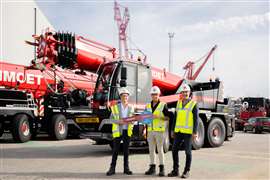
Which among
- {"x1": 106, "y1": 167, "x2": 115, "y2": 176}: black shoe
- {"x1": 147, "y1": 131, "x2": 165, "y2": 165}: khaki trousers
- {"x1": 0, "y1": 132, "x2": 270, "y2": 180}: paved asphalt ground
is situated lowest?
{"x1": 0, "y1": 132, "x2": 270, "y2": 180}: paved asphalt ground

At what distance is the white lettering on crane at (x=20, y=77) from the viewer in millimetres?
16658

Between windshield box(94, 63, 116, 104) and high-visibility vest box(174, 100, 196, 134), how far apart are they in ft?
11.1

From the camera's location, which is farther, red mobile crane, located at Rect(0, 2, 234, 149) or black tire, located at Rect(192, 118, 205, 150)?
black tire, located at Rect(192, 118, 205, 150)

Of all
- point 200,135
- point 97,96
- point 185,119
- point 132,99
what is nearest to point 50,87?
point 97,96

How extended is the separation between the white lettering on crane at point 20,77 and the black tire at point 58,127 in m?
2.12

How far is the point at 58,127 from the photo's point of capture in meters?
17.1

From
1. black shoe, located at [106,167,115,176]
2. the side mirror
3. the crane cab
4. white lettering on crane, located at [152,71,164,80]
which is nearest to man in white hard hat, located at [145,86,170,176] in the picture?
black shoe, located at [106,167,115,176]

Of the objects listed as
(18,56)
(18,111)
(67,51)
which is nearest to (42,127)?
(18,111)

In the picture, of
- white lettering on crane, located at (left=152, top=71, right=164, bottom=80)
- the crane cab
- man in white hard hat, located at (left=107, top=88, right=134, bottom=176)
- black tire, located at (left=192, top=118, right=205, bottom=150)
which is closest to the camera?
man in white hard hat, located at (left=107, top=88, right=134, bottom=176)

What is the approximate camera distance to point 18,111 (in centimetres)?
1570

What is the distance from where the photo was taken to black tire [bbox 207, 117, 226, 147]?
13773 mm

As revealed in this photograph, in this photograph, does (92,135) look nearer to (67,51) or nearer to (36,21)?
(67,51)

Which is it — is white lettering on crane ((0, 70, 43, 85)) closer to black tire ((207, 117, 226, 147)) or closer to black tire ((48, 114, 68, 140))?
black tire ((48, 114, 68, 140))

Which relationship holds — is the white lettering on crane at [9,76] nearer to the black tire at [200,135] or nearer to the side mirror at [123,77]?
the side mirror at [123,77]
